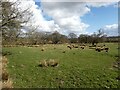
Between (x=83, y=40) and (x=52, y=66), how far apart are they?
7813cm

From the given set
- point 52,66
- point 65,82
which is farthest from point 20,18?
point 65,82

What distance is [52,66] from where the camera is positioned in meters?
23.3

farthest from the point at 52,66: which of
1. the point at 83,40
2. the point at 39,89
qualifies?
the point at 83,40

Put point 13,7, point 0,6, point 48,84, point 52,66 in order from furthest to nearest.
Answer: point 13,7 → point 0,6 → point 52,66 → point 48,84

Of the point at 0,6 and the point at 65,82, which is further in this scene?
the point at 0,6

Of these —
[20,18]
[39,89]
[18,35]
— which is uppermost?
[20,18]

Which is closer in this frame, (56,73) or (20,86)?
(20,86)

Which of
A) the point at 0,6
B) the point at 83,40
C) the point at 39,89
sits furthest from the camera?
the point at 83,40

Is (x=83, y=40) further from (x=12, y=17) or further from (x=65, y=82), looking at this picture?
(x=65, y=82)

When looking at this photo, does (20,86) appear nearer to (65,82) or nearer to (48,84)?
(48,84)

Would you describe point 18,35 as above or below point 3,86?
above

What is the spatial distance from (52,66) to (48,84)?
242 inches

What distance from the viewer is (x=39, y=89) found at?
1619 cm

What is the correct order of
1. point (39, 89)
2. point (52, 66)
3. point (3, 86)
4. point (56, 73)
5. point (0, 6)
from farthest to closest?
1. point (0, 6)
2. point (52, 66)
3. point (56, 73)
4. point (39, 89)
5. point (3, 86)
